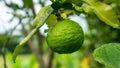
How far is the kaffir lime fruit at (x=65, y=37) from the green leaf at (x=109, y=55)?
14 centimetres

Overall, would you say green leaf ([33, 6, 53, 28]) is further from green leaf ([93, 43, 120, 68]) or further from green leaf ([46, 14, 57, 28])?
green leaf ([93, 43, 120, 68])

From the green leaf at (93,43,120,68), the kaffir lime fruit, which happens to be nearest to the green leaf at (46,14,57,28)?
the kaffir lime fruit

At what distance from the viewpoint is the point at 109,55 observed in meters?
0.86

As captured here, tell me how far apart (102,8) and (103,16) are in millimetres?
26

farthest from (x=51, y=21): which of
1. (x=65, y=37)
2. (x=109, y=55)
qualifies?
(x=109, y=55)

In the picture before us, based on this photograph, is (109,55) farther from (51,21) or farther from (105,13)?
(51,21)

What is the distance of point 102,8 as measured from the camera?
100 cm

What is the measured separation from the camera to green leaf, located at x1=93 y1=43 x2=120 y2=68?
0.83 metres

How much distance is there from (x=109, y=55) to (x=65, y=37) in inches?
7.7

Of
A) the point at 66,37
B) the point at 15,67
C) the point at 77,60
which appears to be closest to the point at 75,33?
the point at 66,37

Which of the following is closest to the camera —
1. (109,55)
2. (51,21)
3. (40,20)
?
(109,55)

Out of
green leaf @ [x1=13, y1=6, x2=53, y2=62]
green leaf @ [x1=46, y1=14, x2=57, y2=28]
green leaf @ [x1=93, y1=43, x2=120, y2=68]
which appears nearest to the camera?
green leaf @ [x1=93, y1=43, x2=120, y2=68]

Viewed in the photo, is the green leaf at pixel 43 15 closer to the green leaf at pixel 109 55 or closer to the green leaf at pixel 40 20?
the green leaf at pixel 40 20

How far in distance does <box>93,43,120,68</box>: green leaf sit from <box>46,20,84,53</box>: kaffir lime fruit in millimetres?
144
